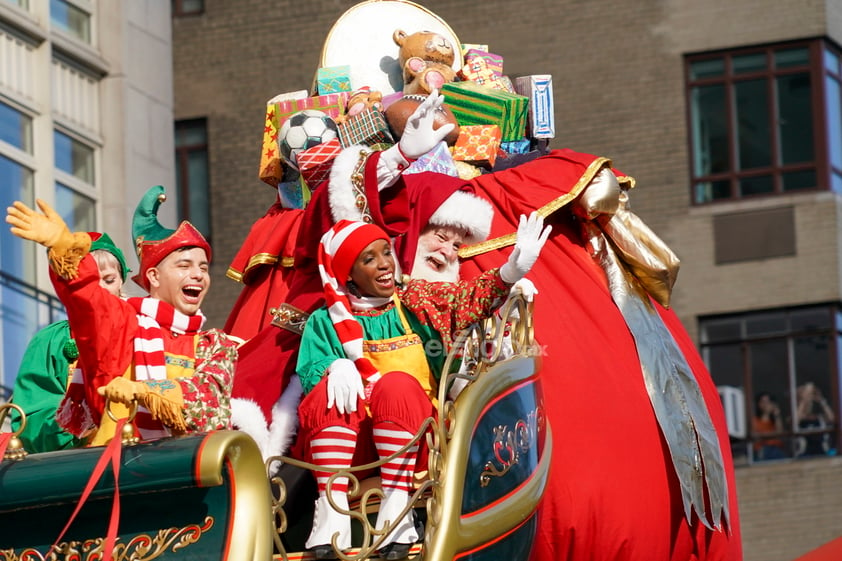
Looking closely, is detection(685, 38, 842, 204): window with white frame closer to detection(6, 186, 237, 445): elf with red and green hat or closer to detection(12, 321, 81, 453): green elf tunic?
detection(12, 321, 81, 453): green elf tunic

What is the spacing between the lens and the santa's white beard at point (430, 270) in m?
9.05

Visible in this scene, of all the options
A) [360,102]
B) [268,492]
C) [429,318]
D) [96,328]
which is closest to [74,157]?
[360,102]

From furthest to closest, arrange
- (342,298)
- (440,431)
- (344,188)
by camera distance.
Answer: (344,188) < (342,298) < (440,431)

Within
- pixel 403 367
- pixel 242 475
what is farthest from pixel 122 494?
pixel 403 367

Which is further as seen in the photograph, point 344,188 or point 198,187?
point 198,187

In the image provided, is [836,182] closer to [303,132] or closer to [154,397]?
[303,132]

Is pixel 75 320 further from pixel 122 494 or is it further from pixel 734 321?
pixel 734 321

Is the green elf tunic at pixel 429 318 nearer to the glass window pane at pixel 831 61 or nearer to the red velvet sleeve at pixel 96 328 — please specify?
the red velvet sleeve at pixel 96 328

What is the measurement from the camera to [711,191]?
23922 mm

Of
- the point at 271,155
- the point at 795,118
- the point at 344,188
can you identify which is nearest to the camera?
the point at 344,188

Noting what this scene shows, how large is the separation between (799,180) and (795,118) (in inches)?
28.5

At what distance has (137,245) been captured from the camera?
875cm

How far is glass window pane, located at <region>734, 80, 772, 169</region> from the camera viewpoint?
24047 mm

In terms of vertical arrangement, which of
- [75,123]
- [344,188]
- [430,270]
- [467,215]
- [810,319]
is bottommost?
[810,319]
